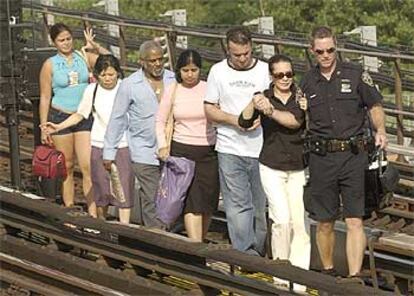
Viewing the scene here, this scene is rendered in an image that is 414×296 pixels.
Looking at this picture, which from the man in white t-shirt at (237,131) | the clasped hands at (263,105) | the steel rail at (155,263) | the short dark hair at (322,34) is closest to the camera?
the steel rail at (155,263)

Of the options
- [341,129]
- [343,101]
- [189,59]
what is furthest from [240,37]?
[341,129]

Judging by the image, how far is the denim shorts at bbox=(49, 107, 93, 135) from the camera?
11523mm

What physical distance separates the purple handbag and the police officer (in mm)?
1135

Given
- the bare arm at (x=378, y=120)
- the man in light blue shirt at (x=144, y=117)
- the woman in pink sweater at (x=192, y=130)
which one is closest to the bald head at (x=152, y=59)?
the man in light blue shirt at (x=144, y=117)

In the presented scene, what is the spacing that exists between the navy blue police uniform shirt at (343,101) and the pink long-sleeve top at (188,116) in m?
1.12

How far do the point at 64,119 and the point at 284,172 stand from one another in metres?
2.77

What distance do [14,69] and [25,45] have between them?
302 millimetres

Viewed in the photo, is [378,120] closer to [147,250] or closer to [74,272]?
[147,250]

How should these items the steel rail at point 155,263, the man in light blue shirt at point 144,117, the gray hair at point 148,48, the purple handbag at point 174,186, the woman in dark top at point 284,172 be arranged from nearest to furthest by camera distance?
the steel rail at point 155,263
the woman in dark top at point 284,172
the purple handbag at point 174,186
the gray hair at point 148,48
the man in light blue shirt at point 144,117

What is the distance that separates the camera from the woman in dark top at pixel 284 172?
368 inches

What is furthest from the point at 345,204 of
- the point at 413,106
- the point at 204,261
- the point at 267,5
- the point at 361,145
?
the point at 267,5

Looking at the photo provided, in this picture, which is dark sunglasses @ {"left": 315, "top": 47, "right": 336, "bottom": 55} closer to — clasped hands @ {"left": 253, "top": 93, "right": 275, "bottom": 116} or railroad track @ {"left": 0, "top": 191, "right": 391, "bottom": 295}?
clasped hands @ {"left": 253, "top": 93, "right": 275, "bottom": 116}

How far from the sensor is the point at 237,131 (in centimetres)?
971

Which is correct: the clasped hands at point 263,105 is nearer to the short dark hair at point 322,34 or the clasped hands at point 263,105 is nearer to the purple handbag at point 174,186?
the short dark hair at point 322,34
